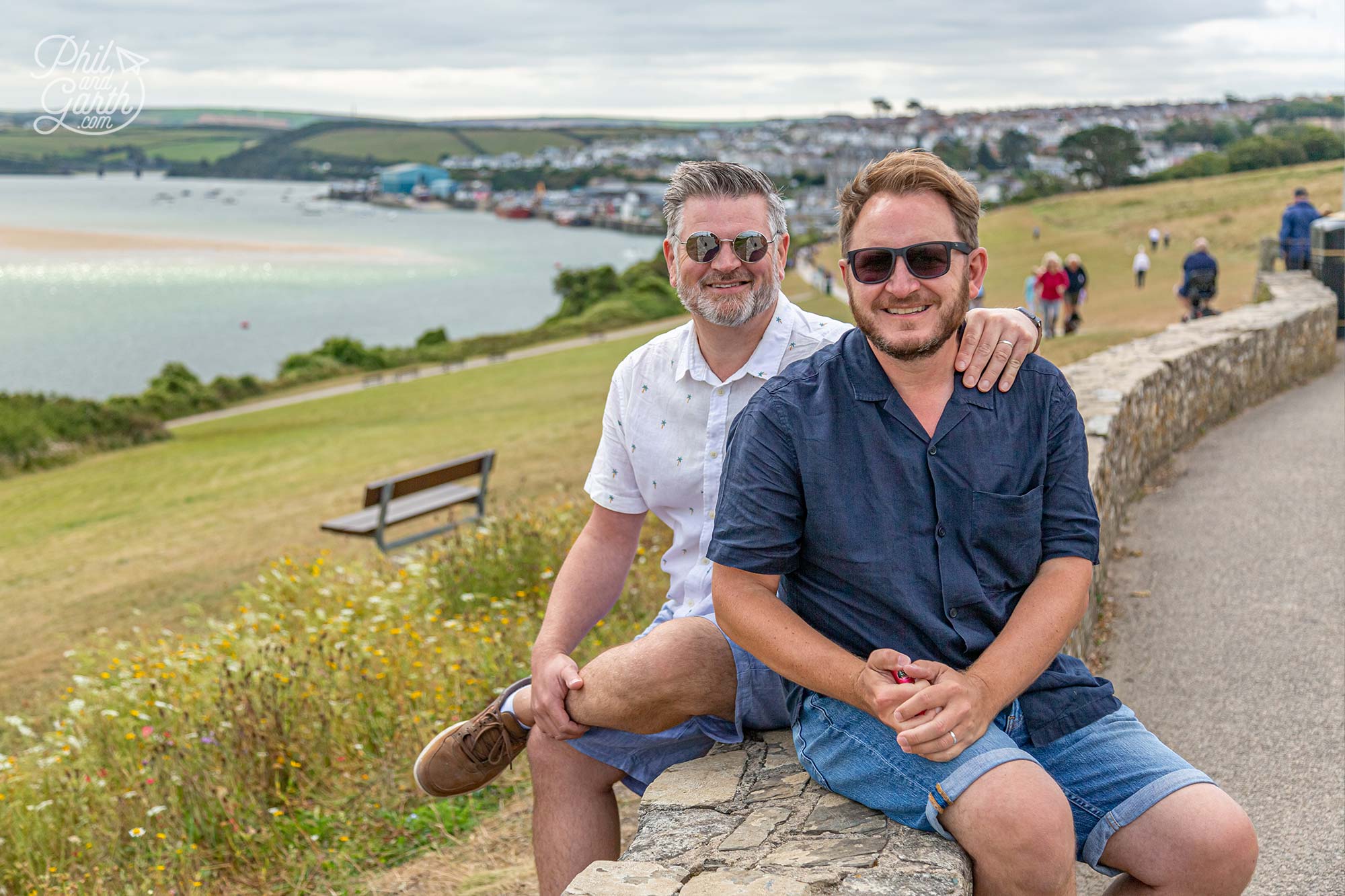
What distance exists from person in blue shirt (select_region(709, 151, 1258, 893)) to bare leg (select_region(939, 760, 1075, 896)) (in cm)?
3

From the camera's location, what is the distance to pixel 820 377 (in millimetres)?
2412

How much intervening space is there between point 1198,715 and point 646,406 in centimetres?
256

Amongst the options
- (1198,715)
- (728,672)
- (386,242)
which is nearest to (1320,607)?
(1198,715)

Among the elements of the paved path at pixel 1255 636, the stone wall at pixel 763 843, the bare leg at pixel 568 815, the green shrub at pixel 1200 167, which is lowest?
the paved path at pixel 1255 636

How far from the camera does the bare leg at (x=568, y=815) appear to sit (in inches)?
107

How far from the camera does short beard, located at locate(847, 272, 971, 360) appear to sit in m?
2.40

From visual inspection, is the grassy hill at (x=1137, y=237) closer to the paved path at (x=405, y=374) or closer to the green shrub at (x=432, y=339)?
the paved path at (x=405, y=374)

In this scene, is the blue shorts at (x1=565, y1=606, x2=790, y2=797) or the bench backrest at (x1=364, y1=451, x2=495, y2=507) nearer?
the blue shorts at (x1=565, y1=606, x2=790, y2=797)

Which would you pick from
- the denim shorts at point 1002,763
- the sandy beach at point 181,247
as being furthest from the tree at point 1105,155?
the sandy beach at point 181,247

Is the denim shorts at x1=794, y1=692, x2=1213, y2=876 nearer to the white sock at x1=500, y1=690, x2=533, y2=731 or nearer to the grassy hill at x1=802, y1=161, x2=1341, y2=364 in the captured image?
the white sock at x1=500, y1=690, x2=533, y2=731

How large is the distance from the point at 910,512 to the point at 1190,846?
2.50 ft

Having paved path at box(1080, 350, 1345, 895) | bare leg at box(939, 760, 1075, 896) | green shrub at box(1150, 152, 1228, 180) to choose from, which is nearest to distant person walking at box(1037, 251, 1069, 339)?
paved path at box(1080, 350, 1345, 895)

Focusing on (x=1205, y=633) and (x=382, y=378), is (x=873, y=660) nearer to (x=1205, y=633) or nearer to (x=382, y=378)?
(x=1205, y=633)

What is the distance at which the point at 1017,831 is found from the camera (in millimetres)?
2020
